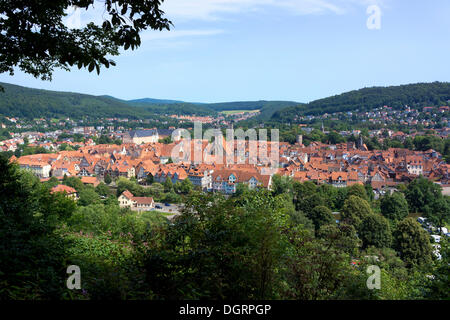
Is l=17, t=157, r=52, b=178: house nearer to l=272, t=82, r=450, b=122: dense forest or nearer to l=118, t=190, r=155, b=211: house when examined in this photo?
l=118, t=190, r=155, b=211: house

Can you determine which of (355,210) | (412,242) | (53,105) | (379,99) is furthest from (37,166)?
(379,99)

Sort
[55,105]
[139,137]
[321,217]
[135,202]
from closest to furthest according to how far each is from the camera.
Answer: [321,217], [135,202], [139,137], [55,105]

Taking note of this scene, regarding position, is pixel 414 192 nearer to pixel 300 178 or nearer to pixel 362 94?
pixel 300 178

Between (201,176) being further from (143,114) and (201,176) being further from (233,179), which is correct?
(143,114)

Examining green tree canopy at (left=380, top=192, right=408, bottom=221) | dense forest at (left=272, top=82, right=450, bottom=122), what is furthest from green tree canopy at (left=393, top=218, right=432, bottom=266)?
dense forest at (left=272, top=82, right=450, bottom=122)

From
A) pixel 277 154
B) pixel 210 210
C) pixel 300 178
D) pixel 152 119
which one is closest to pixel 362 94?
pixel 152 119

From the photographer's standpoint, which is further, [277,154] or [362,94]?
[362,94]
